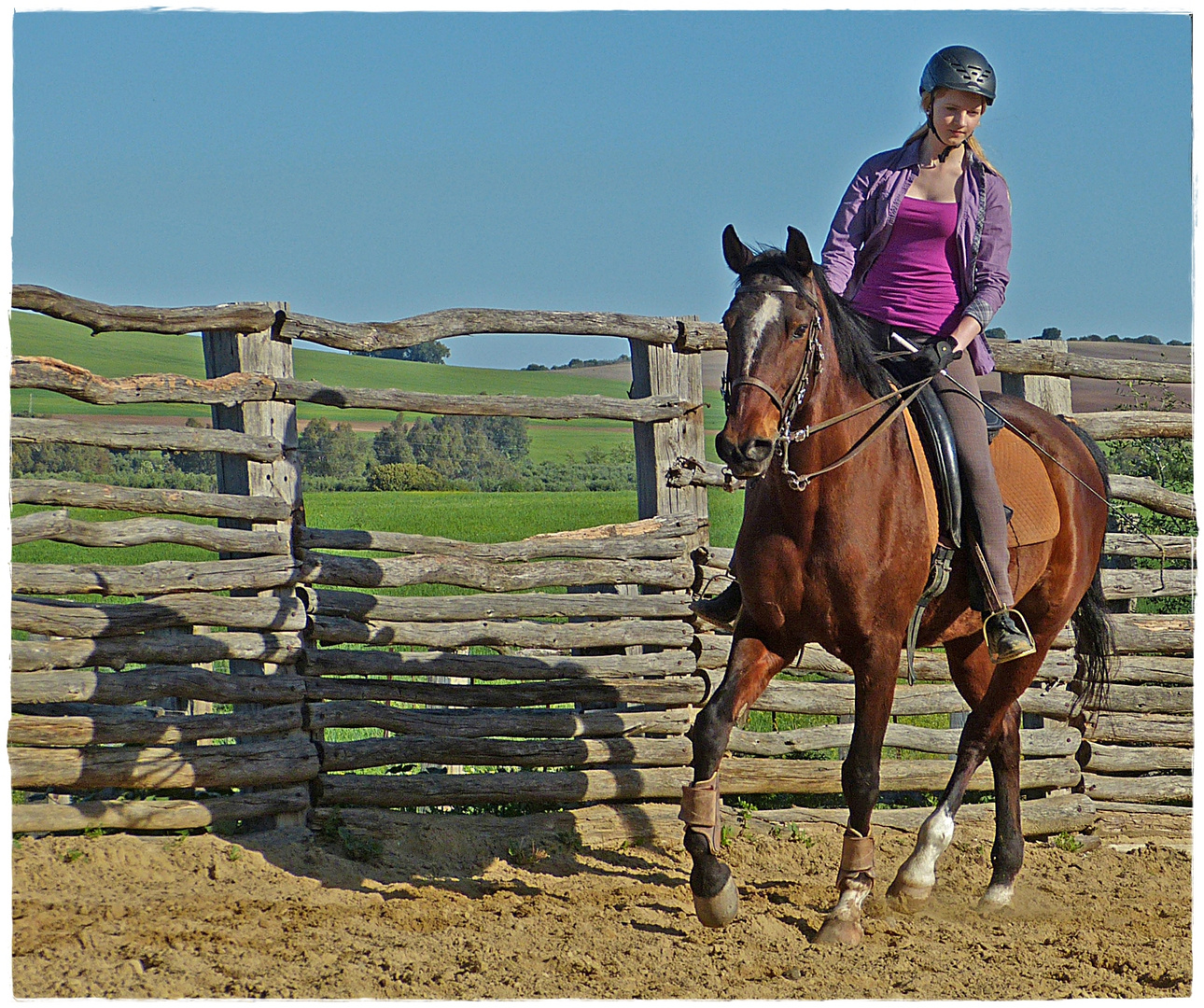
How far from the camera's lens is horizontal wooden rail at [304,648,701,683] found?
630 cm

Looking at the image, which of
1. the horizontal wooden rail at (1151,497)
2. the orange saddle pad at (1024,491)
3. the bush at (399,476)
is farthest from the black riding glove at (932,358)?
the bush at (399,476)

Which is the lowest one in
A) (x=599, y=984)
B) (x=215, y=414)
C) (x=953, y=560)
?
(x=599, y=984)

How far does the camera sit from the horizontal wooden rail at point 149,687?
5359mm

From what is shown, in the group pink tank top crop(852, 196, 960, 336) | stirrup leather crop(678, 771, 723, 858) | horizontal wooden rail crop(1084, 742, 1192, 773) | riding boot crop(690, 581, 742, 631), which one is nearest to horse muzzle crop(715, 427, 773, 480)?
riding boot crop(690, 581, 742, 631)

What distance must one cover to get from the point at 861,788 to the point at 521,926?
4.97 feet

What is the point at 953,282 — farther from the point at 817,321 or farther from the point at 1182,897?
the point at 1182,897

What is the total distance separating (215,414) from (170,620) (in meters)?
1.19

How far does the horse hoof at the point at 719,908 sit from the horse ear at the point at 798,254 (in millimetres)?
2452

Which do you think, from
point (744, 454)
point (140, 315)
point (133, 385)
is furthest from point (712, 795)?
point (140, 315)

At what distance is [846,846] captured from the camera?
5.04 m

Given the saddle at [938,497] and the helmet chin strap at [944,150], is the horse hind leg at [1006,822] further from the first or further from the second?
the helmet chin strap at [944,150]

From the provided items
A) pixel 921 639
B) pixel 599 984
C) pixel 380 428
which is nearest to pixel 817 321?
pixel 921 639

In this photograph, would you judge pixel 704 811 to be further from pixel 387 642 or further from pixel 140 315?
pixel 140 315

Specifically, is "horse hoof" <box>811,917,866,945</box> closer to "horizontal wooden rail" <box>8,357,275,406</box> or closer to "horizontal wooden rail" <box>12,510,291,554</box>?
"horizontal wooden rail" <box>12,510,291,554</box>
